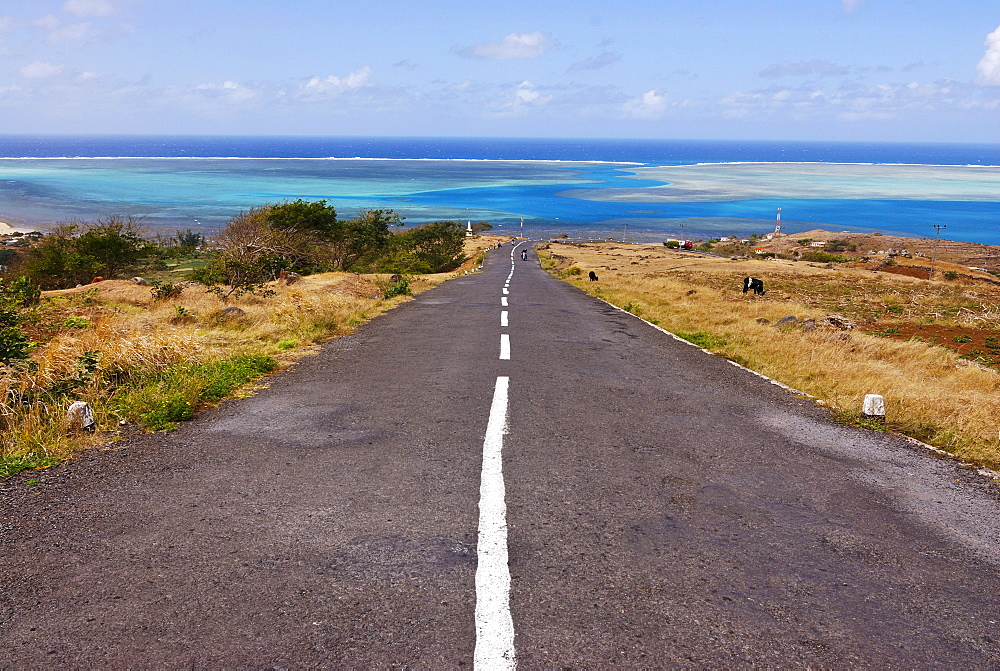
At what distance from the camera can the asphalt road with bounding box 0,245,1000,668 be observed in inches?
134

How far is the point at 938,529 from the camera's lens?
16.4 feet

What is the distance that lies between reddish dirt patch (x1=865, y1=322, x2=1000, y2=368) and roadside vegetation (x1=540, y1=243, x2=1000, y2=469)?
0.11ft

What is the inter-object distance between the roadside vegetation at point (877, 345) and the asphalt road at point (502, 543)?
1072 millimetres

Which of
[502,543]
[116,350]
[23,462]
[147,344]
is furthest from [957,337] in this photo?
[23,462]

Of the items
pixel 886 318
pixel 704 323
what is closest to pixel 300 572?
pixel 704 323

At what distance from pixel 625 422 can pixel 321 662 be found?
4.94 m

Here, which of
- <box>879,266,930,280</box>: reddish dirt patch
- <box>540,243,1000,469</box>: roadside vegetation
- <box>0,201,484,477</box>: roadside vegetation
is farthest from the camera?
<box>879,266,930,280</box>: reddish dirt patch

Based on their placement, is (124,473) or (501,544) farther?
(124,473)

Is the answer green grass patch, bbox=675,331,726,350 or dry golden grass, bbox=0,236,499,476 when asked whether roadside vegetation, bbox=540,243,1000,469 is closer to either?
green grass patch, bbox=675,331,726,350

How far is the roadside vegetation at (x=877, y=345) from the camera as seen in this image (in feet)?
26.3

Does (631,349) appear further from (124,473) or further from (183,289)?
(183,289)

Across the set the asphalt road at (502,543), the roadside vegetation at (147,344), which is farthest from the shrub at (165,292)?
the asphalt road at (502,543)

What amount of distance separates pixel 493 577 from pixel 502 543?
18.2 inches

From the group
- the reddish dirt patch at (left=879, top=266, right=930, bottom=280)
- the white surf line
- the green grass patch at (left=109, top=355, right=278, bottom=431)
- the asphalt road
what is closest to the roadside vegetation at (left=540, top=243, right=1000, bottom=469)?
the asphalt road
